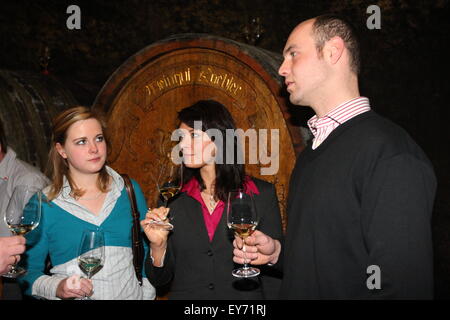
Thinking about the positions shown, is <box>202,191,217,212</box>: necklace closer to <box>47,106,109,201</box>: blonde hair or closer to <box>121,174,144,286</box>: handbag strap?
<box>121,174,144,286</box>: handbag strap

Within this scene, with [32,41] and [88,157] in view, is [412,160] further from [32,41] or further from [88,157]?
[32,41]

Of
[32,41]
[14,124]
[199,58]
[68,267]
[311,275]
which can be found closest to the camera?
Result: [311,275]

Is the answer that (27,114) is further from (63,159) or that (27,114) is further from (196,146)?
(196,146)

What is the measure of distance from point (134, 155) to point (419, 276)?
2.20m

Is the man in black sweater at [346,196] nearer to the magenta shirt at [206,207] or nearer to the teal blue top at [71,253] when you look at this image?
the magenta shirt at [206,207]

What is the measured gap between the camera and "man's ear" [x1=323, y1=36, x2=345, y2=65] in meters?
1.73

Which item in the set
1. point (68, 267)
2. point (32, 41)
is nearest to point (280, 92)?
point (68, 267)

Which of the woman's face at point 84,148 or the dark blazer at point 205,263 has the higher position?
the woman's face at point 84,148

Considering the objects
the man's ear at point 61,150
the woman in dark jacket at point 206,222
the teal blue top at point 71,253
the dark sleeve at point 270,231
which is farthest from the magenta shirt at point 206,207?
the man's ear at point 61,150

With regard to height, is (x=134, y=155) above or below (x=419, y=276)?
above

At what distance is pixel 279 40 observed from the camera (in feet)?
14.9

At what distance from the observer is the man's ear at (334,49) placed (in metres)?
1.73

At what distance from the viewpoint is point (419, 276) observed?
4.31 feet

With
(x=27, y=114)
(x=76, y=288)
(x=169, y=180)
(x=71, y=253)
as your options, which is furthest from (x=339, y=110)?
(x=27, y=114)
